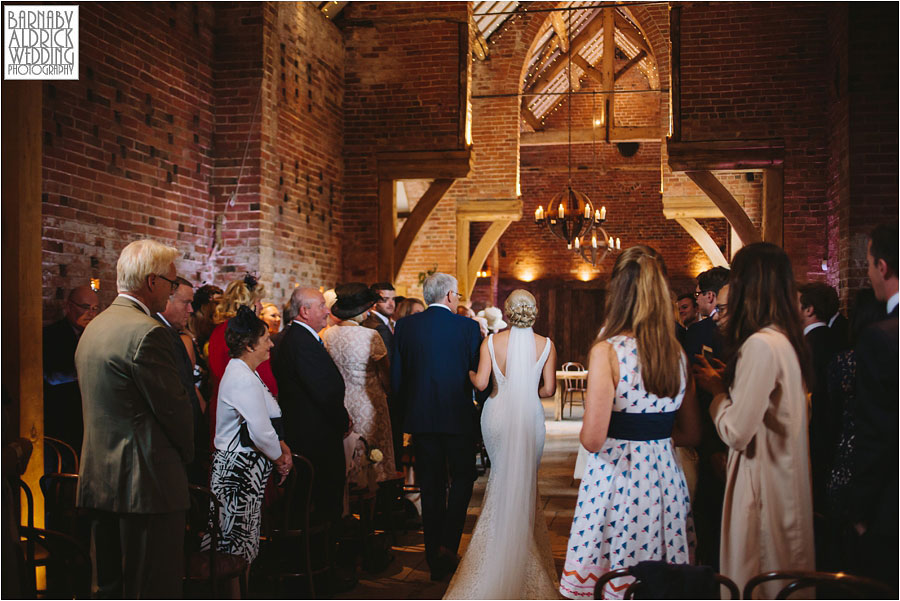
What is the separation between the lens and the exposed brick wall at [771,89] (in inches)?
299

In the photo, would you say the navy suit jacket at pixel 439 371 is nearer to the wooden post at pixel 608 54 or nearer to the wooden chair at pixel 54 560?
the wooden chair at pixel 54 560

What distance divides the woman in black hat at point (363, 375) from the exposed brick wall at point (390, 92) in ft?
13.6

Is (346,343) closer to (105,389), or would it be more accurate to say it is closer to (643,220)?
(105,389)

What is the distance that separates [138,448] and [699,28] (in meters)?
6.99

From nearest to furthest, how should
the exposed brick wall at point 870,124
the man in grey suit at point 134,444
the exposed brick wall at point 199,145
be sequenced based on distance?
the man in grey suit at point 134,444, the exposed brick wall at point 199,145, the exposed brick wall at point 870,124

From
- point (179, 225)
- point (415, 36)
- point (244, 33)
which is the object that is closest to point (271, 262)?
point (179, 225)

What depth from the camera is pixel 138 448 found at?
2582 mm

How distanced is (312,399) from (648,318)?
1917 millimetres

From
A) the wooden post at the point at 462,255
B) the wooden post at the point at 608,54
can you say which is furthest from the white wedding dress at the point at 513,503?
the wooden post at the point at 608,54

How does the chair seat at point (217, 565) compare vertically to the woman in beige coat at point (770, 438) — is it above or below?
below

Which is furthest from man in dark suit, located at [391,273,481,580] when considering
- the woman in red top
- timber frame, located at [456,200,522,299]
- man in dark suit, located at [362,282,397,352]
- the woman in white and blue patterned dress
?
timber frame, located at [456,200,522,299]

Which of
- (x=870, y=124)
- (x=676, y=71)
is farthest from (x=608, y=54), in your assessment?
(x=870, y=124)

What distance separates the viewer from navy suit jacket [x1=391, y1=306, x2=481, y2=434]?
4.21 metres

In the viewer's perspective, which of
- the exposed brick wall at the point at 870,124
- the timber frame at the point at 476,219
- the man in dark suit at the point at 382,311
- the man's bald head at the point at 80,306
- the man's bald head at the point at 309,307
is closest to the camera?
the man's bald head at the point at 309,307
